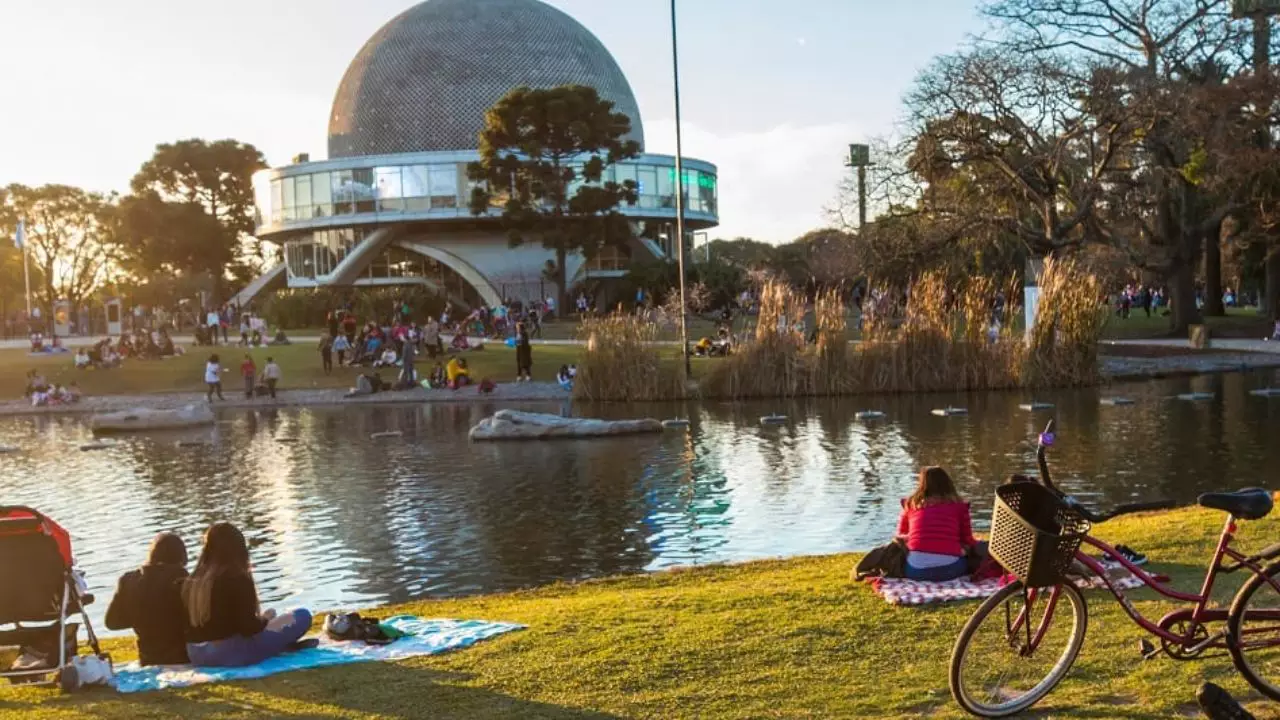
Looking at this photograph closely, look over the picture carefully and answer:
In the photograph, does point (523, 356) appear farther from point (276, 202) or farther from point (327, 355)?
point (276, 202)

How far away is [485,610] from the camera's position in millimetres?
7156

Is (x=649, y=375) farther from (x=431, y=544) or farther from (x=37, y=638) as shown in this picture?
(x=37, y=638)

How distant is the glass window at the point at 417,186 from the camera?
2221 inches

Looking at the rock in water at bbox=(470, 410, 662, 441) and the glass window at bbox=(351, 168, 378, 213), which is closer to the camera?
the rock in water at bbox=(470, 410, 662, 441)

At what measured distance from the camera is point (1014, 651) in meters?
4.46

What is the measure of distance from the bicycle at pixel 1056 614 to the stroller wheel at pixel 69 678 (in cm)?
356

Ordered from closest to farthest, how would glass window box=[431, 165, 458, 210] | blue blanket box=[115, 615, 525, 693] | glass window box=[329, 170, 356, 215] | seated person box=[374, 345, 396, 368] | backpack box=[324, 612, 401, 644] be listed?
blue blanket box=[115, 615, 525, 693] → backpack box=[324, 612, 401, 644] → seated person box=[374, 345, 396, 368] → glass window box=[431, 165, 458, 210] → glass window box=[329, 170, 356, 215]

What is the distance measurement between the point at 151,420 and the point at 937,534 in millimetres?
17989

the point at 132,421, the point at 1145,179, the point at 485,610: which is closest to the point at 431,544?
the point at 485,610

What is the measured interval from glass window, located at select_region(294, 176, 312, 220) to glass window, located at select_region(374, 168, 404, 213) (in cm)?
397

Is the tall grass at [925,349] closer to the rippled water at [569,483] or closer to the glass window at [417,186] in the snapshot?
the rippled water at [569,483]

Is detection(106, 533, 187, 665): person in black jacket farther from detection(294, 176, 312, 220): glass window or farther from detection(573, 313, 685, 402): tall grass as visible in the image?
detection(294, 176, 312, 220): glass window

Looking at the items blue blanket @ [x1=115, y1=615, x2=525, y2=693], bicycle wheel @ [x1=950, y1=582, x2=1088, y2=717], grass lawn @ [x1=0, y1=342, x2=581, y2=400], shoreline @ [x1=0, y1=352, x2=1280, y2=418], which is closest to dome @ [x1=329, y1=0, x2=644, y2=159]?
grass lawn @ [x1=0, y1=342, x2=581, y2=400]

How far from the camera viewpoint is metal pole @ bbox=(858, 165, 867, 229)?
31.2 meters
